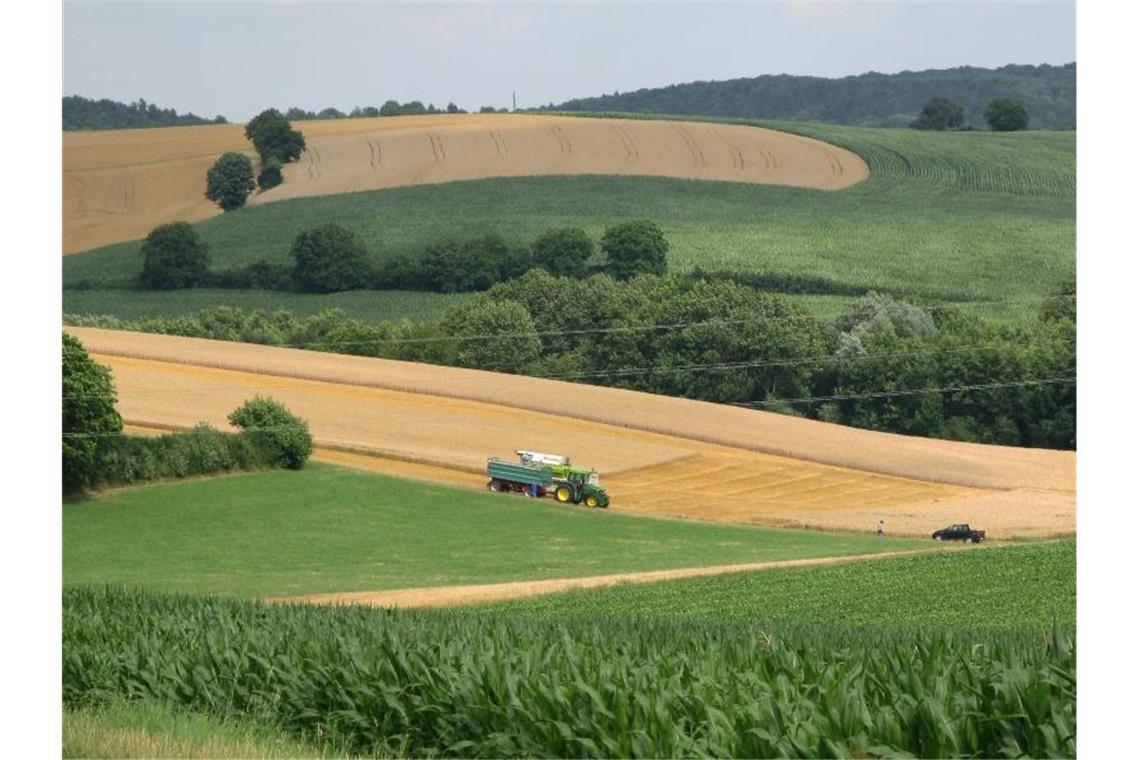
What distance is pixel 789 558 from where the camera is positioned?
29562 mm

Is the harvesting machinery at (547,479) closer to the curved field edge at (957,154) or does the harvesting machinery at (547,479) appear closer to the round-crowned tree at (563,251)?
the round-crowned tree at (563,251)

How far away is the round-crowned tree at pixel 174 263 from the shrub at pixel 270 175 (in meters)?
2.58

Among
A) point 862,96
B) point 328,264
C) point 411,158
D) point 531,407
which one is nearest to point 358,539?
point 531,407

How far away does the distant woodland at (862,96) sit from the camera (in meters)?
48.4

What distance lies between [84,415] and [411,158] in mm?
22968

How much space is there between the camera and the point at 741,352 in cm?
3525

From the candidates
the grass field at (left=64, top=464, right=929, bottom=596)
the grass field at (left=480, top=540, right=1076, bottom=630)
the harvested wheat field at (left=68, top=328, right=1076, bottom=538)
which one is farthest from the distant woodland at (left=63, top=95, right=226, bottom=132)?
the grass field at (left=480, top=540, right=1076, bottom=630)

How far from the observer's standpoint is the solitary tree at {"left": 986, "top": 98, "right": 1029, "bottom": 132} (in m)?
55.4

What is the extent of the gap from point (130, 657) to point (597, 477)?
19.0m

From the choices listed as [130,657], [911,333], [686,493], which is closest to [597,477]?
[686,493]

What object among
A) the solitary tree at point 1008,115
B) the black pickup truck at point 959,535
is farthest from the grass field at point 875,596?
the solitary tree at point 1008,115

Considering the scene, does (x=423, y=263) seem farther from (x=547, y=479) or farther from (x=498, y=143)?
(x=498, y=143)
